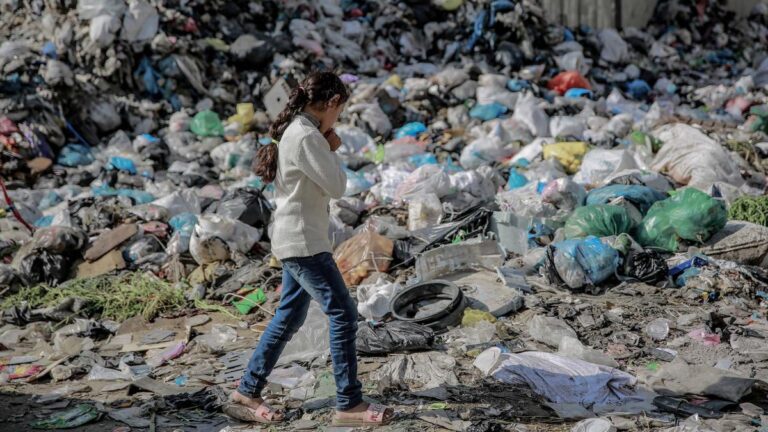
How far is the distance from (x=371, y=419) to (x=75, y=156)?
5.76 metres

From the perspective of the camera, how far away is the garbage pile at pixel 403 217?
10.2ft

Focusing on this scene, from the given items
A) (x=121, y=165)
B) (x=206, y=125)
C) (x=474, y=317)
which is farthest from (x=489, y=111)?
(x=474, y=317)

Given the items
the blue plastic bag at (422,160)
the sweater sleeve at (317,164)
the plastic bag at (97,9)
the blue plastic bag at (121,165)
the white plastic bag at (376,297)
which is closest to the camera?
the sweater sleeve at (317,164)

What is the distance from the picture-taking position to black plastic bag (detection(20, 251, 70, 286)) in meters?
4.99

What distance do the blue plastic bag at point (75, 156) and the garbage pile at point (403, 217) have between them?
41 mm

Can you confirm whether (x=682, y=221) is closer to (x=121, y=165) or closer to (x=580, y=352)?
(x=580, y=352)

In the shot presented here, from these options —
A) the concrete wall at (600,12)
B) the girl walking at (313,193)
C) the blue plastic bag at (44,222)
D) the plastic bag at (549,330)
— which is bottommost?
the plastic bag at (549,330)

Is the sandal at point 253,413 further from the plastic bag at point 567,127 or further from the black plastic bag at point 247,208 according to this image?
the plastic bag at point 567,127

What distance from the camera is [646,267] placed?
4.20m

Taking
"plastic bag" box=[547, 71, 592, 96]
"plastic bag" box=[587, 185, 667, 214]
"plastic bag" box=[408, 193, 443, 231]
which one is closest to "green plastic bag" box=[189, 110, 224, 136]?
"plastic bag" box=[408, 193, 443, 231]

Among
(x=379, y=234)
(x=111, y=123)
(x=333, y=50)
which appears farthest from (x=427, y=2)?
(x=379, y=234)

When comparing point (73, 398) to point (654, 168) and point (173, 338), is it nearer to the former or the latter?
point (173, 338)

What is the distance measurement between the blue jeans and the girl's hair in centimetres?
35

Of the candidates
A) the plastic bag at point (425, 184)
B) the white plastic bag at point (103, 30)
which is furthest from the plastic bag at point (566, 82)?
the white plastic bag at point (103, 30)
